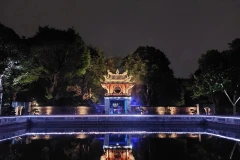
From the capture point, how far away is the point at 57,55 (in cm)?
3394

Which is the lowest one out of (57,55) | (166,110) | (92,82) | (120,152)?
(120,152)

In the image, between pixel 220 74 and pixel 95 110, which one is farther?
pixel 95 110

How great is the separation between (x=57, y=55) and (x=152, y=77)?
13186 mm

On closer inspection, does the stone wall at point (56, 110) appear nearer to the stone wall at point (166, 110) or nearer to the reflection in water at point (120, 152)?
the stone wall at point (166, 110)

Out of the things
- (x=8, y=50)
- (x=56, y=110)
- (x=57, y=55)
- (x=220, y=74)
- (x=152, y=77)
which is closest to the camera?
(x=8, y=50)

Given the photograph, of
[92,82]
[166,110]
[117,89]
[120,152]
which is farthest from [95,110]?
[120,152]

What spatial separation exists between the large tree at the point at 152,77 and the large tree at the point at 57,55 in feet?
23.4

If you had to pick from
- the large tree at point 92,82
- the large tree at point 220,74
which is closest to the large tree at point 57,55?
the large tree at point 92,82

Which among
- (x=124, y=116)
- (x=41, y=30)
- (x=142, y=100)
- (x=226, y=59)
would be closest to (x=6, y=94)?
(x=41, y=30)

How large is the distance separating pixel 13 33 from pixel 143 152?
2001 centimetres

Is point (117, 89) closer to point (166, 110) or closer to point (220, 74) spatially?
point (166, 110)

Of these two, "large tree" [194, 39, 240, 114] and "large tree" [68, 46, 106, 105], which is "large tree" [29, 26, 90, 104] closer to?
"large tree" [68, 46, 106, 105]

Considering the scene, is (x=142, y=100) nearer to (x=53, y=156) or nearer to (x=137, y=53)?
(x=137, y=53)

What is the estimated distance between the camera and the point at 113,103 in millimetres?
37000
